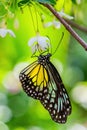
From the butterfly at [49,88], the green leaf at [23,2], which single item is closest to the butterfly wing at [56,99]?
the butterfly at [49,88]

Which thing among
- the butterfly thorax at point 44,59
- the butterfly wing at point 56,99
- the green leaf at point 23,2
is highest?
the green leaf at point 23,2

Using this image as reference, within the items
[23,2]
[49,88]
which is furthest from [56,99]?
[23,2]

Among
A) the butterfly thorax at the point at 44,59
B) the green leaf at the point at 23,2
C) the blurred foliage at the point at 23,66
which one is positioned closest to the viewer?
the green leaf at the point at 23,2

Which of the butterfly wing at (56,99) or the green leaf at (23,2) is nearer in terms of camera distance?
the green leaf at (23,2)

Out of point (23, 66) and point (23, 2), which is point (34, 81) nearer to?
point (23, 2)

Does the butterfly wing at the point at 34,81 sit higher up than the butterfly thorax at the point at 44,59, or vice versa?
the butterfly thorax at the point at 44,59

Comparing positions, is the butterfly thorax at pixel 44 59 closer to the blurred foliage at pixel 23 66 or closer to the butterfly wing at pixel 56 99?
the butterfly wing at pixel 56 99

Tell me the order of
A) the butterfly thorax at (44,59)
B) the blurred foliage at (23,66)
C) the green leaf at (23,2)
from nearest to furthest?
the green leaf at (23,2) → the butterfly thorax at (44,59) → the blurred foliage at (23,66)
